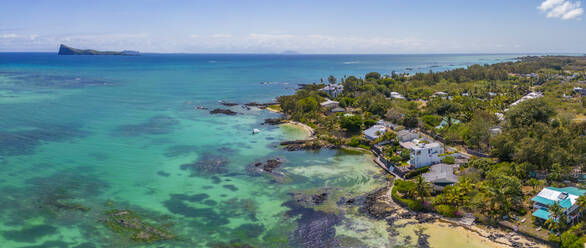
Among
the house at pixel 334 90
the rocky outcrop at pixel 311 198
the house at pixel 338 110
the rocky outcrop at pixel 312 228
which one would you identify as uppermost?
the house at pixel 334 90

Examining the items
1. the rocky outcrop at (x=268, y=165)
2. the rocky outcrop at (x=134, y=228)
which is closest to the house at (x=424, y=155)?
the rocky outcrop at (x=268, y=165)

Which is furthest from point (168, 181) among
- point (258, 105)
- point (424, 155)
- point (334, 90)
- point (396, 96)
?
point (396, 96)

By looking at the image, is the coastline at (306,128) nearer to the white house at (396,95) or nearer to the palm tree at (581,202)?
the white house at (396,95)

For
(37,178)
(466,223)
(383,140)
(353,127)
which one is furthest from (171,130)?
(466,223)

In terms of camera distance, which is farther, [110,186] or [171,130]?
[171,130]

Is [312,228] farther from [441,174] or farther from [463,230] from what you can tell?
[441,174]

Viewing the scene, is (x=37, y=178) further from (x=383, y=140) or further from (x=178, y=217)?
(x=383, y=140)

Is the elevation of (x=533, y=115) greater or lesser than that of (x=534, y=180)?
greater
